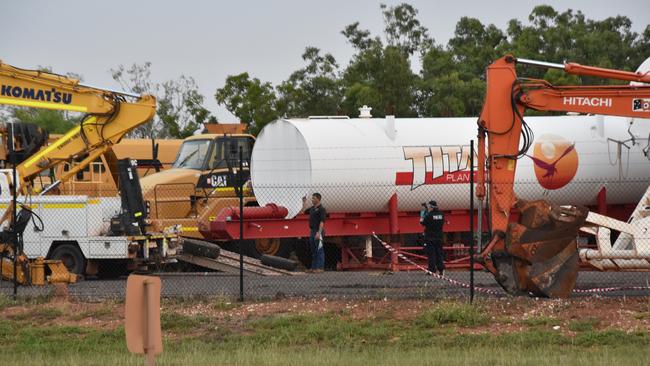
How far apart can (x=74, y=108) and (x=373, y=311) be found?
37.5 feet

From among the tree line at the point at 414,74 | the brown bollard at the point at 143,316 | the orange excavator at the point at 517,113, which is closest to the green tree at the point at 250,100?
the tree line at the point at 414,74

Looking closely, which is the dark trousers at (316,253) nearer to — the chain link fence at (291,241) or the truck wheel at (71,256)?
the chain link fence at (291,241)

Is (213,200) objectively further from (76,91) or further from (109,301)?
(109,301)

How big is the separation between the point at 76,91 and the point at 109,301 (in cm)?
873

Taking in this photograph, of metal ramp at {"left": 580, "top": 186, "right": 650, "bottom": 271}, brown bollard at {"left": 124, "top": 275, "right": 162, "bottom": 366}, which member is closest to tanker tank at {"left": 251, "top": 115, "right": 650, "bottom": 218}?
metal ramp at {"left": 580, "top": 186, "right": 650, "bottom": 271}

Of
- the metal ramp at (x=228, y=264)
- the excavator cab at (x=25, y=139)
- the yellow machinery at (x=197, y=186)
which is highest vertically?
the excavator cab at (x=25, y=139)

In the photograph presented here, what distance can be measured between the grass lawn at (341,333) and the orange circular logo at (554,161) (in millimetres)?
9994

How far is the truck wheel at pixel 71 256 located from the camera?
2459 cm

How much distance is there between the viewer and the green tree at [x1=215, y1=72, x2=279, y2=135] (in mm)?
59594

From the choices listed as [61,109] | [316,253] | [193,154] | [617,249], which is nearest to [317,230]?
[316,253]

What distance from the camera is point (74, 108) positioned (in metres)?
26.8

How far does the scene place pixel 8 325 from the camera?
57.7 ft

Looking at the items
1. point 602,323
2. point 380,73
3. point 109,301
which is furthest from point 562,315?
point 380,73

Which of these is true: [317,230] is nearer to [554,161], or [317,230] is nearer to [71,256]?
[71,256]
